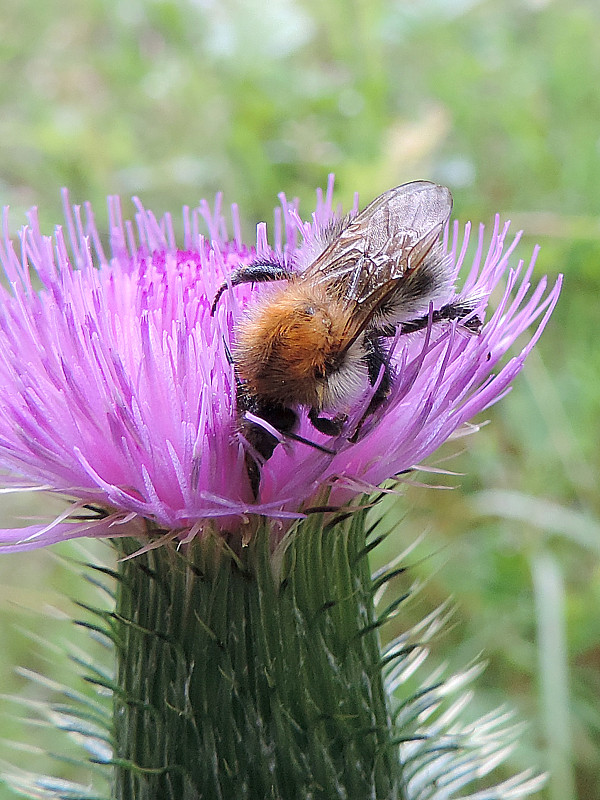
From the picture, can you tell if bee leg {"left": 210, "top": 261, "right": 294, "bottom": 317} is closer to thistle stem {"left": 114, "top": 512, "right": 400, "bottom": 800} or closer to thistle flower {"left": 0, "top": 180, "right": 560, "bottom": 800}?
thistle flower {"left": 0, "top": 180, "right": 560, "bottom": 800}

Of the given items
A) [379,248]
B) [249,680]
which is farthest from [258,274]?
[249,680]

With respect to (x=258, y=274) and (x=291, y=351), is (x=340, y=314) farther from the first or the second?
(x=258, y=274)

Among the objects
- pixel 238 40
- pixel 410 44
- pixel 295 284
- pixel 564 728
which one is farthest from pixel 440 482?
pixel 410 44

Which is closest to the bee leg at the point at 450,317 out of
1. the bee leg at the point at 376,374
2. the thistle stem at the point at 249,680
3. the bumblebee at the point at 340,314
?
the bumblebee at the point at 340,314

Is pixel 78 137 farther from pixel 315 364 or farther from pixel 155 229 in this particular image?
pixel 315 364

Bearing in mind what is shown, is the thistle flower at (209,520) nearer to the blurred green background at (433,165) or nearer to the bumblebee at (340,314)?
the bumblebee at (340,314)

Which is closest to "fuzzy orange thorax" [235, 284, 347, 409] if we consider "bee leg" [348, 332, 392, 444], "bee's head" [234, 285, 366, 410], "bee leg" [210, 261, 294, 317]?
"bee's head" [234, 285, 366, 410]
